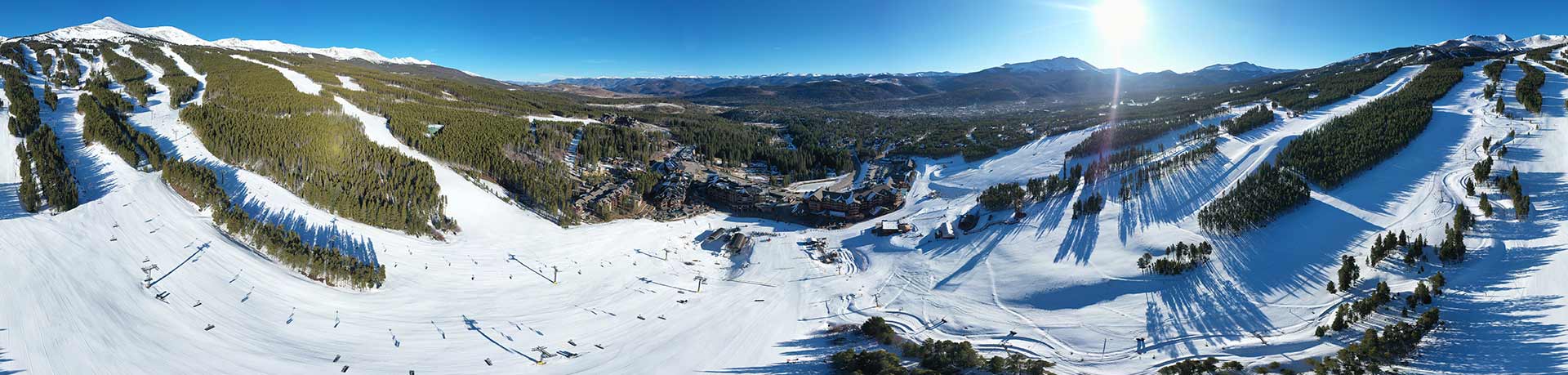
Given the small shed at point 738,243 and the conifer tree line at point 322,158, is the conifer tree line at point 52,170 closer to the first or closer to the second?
the conifer tree line at point 322,158

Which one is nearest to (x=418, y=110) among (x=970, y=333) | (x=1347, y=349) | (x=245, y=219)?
(x=245, y=219)

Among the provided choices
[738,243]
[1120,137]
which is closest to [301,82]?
[738,243]

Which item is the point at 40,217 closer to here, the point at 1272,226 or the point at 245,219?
the point at 245,219

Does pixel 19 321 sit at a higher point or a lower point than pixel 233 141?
lower

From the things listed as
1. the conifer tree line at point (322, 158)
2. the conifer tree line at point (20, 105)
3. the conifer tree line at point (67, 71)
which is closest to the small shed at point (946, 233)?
the conifer tree line at point (322, 158)

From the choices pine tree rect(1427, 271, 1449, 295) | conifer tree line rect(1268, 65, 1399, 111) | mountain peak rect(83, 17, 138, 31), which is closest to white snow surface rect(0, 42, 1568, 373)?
pine tree rect(1427, 271, 1449, 295)

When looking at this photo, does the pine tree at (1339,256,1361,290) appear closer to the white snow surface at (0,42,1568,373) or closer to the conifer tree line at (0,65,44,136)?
the white snow surface at (0,42,1568,373)
